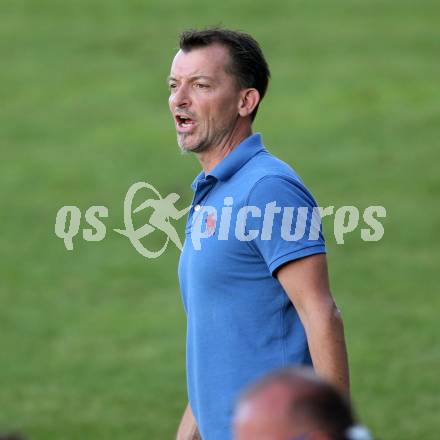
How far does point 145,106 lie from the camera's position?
19.0 metres

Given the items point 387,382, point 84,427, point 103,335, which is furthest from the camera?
point 103,335

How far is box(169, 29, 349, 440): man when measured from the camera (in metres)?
3.88

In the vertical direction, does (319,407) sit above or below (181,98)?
below

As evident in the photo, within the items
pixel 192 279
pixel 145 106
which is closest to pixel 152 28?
pixel 145 106

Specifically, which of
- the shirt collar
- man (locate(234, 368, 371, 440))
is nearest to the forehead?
the shirt collar

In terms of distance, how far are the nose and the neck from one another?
0.17 m

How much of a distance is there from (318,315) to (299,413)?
57.1 inches

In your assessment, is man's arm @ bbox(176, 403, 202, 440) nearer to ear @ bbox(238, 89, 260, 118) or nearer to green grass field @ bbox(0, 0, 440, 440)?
ear @ bbox(238, 89, 260, 118)

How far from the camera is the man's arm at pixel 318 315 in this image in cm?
384

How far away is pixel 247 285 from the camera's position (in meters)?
3.98

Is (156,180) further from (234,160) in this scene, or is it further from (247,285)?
(247,285)

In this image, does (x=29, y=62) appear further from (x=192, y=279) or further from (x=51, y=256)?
(x=192, y=279)

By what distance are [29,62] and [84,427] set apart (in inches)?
476

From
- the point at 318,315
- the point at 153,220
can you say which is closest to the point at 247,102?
the point at 318,315
